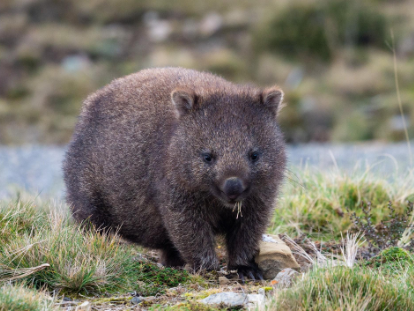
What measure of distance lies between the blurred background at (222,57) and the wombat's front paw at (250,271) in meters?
8.84

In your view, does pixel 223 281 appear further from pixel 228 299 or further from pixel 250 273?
pixel 228 299

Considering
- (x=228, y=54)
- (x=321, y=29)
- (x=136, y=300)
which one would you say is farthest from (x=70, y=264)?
(x=228, y=54)

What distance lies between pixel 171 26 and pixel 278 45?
9.01 m

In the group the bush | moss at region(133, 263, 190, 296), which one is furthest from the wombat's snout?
the bush

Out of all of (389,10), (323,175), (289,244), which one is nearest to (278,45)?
(389,10)

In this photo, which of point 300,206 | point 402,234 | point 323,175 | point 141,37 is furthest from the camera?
point 141,37

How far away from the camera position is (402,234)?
6.40m

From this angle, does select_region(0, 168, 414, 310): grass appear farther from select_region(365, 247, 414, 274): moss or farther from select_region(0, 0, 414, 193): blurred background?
select_region(0, 0, 414, 193): blurred background

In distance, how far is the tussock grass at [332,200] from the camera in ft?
23.9

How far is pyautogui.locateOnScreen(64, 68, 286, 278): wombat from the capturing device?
220 inches

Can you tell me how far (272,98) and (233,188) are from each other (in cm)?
118

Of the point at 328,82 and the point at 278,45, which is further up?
the point at 278,45

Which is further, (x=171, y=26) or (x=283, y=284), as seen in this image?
(x=171, y=26)

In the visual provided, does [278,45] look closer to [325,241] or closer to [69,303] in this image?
[325,241]
